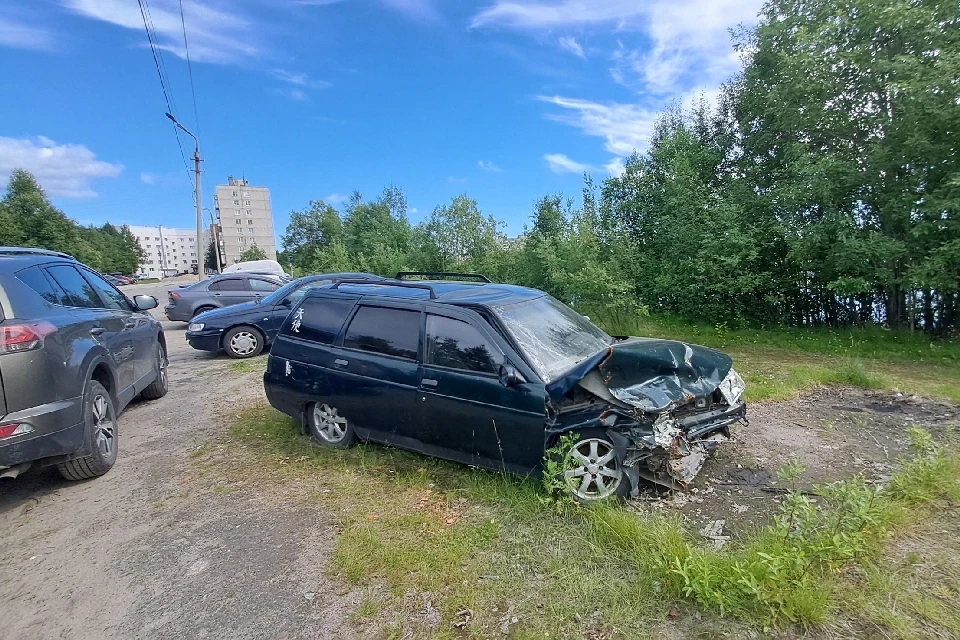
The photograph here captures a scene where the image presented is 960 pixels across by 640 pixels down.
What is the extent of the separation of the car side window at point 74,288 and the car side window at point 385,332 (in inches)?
100

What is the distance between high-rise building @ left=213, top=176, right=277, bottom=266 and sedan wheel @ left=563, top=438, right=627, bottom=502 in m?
89.3

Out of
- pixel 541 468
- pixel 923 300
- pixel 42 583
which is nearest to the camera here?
pixel 42 583

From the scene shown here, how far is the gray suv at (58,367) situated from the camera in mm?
3410

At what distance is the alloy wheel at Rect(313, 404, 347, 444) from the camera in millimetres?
4785

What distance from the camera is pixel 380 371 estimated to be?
14.2 feet

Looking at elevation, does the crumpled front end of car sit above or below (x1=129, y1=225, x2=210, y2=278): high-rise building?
below

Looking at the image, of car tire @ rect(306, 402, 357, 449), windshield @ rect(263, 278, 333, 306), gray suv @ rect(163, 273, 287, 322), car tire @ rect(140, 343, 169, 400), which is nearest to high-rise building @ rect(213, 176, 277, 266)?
gray suv @ rect(163, 273, 287, 322)

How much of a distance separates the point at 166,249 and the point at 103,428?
530ft

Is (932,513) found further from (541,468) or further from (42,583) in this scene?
(42,583)

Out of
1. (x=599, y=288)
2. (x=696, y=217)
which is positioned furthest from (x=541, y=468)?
(x=696, y=217)

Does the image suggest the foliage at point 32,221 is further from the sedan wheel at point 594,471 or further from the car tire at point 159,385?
the sedan wheel at point 594,471

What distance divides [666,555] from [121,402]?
5.06m

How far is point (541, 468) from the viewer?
3.61 m

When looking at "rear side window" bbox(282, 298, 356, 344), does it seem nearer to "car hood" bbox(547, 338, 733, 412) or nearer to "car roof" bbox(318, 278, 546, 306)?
"car roof" bbox(318, 278, 546, 306)
